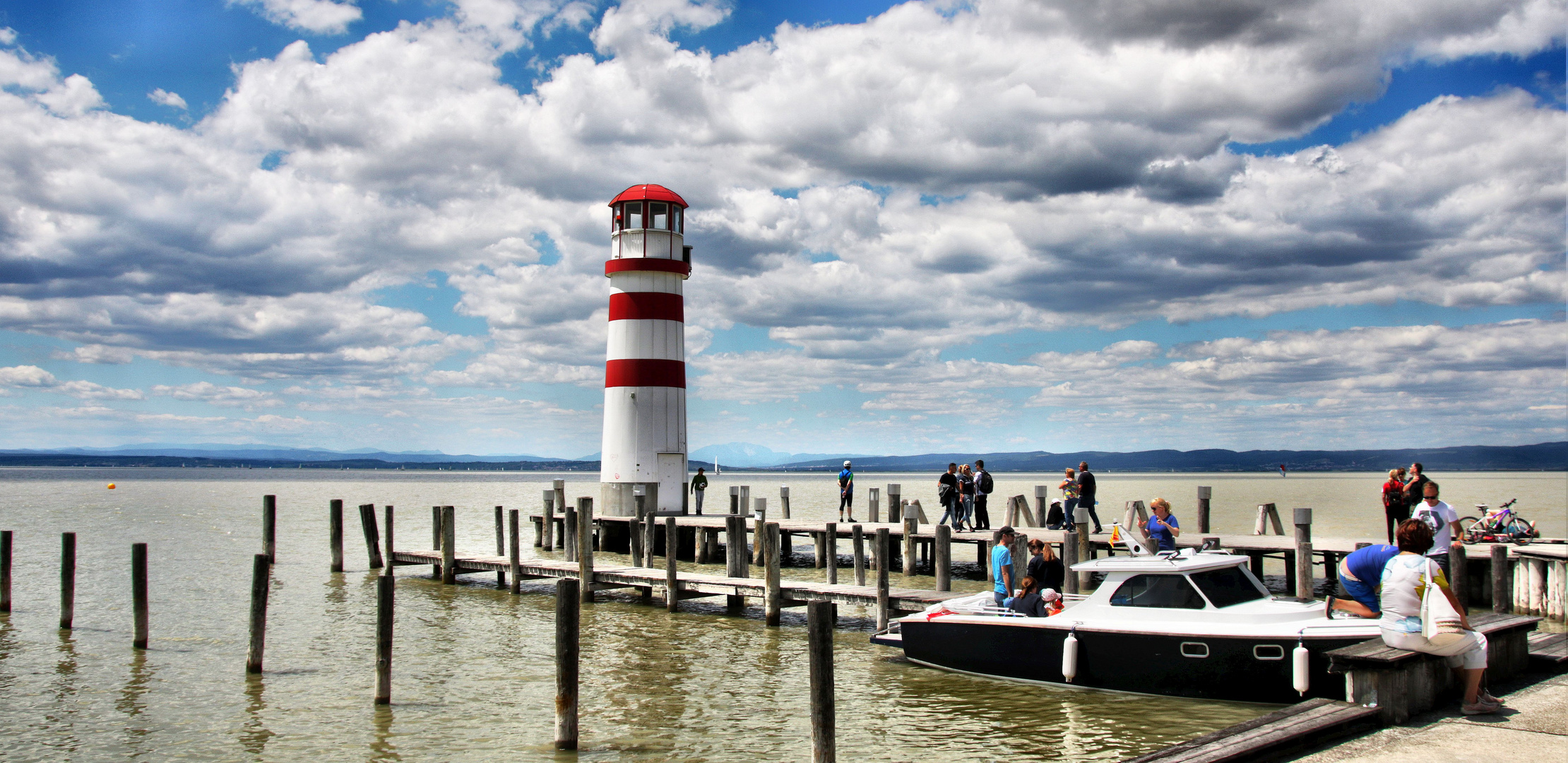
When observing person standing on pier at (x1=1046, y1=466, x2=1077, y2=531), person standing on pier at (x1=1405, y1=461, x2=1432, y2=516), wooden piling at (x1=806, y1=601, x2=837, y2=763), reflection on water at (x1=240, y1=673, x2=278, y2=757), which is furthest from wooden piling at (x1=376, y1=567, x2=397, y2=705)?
person standing on pier at (x1=1405, y1=461, x2=1432, y2=516)

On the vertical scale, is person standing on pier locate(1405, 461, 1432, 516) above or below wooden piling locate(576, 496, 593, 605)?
above

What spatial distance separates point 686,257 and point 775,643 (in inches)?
502

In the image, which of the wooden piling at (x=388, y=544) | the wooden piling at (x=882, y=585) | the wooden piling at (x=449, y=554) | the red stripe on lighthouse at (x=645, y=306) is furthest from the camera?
the red stripe on lighthouse at (x=645, y=306)

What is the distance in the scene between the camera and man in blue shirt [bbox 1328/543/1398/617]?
31.9 ft

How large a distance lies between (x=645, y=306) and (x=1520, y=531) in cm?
1873

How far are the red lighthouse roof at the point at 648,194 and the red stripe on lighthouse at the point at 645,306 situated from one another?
7.99 feet

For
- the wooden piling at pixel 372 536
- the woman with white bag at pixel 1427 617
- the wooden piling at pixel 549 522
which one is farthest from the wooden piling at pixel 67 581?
the woman with white bag at pixel 1427 617

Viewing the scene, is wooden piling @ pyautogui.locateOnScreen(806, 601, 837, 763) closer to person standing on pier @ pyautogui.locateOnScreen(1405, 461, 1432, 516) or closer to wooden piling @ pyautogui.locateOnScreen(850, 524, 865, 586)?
wooden piling @ pyautogui.locateOnScreen(850, 524, 865, 586)

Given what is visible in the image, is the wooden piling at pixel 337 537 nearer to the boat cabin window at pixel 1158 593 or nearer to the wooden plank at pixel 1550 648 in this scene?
the boat cabin window at pixel 1158 593

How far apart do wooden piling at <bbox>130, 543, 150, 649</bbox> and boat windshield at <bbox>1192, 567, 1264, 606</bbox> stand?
14.8 meters

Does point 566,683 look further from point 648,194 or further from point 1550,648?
point 648,194

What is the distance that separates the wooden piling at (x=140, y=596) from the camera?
15453mm

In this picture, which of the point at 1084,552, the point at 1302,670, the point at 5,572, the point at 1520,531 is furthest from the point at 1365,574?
the point at 5,572

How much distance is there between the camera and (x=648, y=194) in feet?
85.0
